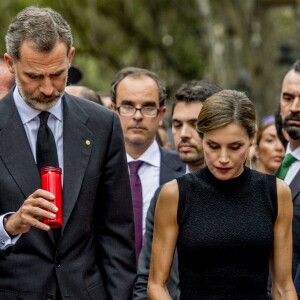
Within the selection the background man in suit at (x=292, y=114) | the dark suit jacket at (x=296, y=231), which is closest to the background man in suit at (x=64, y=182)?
the dark suit jacket at (x=296, y=231)

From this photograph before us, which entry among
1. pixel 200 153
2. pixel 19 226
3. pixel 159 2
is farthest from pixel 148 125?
pixel 159 2

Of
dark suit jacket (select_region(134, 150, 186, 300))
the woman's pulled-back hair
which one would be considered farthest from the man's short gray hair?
dark suit jacket (select_region(134, 150, 186, 300))

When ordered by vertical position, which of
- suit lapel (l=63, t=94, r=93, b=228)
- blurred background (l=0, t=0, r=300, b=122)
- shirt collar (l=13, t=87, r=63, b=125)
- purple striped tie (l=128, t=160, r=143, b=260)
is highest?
shirt collar (l=13, t=87, r=63, b=125)

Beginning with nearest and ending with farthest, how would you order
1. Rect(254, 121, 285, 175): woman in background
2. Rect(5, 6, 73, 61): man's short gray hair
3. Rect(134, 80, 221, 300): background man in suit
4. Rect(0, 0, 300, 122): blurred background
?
Rect(5, 6, 73, 61): man's short gray hair
Rect(134, 80, 221, 300): background man in suit
Rect(254, 121, 285, 175): woman in background
Rect(0, 0, 300, 122): blurred background

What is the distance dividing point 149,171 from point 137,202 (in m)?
0.31

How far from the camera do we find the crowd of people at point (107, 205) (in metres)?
4.43

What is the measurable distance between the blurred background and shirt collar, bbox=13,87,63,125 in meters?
9.75

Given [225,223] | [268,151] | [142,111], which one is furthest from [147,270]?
[268,151]

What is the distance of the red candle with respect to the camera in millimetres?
4105

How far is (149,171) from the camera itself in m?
6.21

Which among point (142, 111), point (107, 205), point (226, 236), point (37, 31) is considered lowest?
point (226, 236)

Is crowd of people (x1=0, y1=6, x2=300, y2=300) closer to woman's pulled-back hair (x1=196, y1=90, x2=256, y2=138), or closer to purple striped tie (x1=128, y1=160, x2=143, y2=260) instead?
woman's pulled-back hair (x1=196, y1=90, x2=256, y2=138)

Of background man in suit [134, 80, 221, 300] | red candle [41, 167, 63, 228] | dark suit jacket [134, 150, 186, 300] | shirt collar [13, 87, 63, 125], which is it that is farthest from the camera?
background man in suit [134, 80, 221, 300]

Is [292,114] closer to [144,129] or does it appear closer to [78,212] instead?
[144,129]
